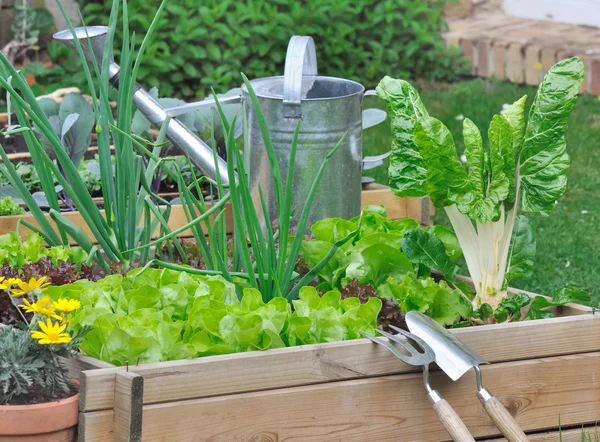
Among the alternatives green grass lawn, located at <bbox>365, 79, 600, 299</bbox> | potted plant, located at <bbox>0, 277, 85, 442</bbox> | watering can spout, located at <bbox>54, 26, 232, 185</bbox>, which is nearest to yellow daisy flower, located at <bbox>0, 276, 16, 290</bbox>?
potted plant, located at <bbox>0, 277, 85, 442</bbox>

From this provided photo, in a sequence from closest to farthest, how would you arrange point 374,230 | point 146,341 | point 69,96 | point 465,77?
point 146,341 < point 374,230 < point 69,96 < point 465,77

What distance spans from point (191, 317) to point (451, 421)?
1.52ft

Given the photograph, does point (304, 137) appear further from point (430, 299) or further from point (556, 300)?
point (556, 300)

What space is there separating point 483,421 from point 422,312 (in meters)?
0.23

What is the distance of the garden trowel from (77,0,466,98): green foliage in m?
3.78

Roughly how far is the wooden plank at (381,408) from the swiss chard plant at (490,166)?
21 centimetres

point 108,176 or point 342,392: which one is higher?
point 108,176

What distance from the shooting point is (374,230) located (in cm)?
215

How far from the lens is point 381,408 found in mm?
1670

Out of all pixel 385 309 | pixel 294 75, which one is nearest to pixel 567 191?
pixel 294 75

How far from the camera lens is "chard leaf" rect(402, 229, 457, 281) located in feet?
6.37

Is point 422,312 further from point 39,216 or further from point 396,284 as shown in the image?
point 39,216

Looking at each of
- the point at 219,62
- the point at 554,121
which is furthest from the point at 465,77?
the point at 554,121

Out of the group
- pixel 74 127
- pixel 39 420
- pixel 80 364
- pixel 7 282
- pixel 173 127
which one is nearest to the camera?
pixel 39 420
